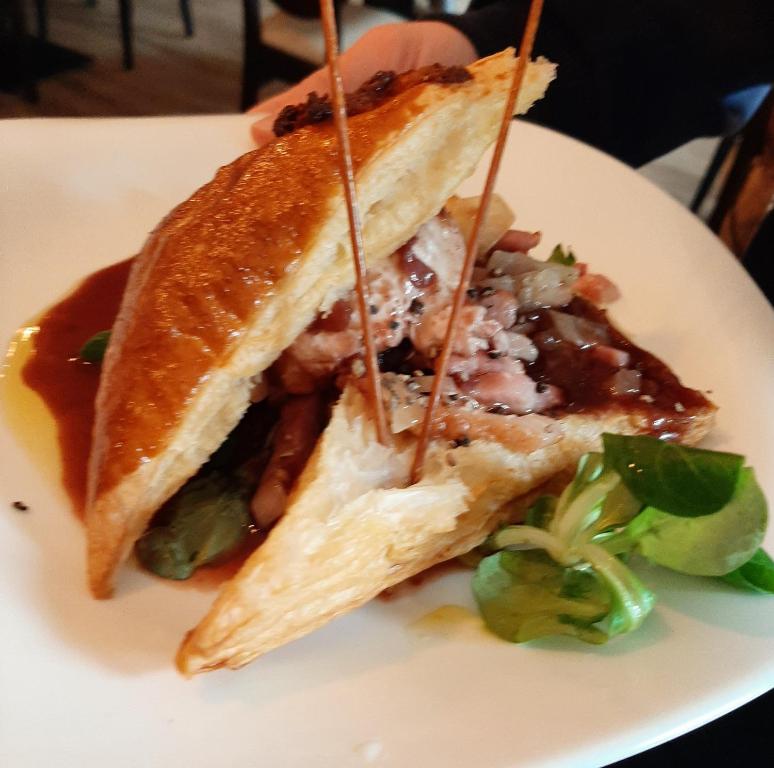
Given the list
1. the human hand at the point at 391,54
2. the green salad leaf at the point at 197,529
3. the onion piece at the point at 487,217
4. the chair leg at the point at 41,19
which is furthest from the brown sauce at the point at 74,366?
the chair leg at the point at 41,19

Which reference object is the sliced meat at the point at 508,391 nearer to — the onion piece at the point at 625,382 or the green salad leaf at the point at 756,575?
the onion piece at the point at 625,382

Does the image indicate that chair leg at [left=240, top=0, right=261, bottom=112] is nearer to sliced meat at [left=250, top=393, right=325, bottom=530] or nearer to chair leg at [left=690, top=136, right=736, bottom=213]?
chair leg at [left=690, top=136, right=736, bottom=213]

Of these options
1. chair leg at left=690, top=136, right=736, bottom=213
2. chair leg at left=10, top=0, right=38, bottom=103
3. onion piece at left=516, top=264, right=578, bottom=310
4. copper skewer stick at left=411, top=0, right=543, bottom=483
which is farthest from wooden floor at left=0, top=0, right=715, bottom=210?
copper skewer stick at left=411, top=0, right=543, bottom=483

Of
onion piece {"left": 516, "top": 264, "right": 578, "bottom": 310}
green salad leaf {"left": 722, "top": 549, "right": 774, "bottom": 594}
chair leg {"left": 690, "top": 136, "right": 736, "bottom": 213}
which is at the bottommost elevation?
chair leg {"left": 690, "top": 136, "right": 736, "bottom": 213}

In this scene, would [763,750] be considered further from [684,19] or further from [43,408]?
[684,19]

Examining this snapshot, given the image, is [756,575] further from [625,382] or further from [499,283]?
[499,283]

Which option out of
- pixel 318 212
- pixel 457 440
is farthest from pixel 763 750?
pixel 318 212

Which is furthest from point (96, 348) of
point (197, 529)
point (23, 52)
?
A: point (23, 52)
